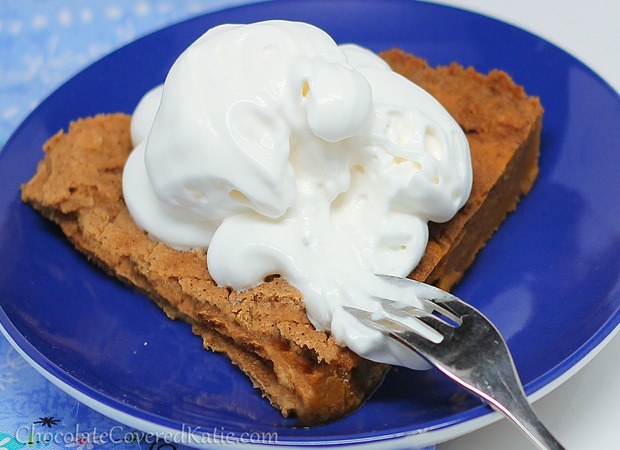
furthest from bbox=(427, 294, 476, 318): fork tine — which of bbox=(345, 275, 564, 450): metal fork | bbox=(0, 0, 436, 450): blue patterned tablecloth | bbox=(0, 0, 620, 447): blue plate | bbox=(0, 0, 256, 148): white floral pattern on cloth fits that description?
bbox=(0, 0, 256, 148): white floral pattern on cloth

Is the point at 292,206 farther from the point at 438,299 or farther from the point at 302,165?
the point at 438,299

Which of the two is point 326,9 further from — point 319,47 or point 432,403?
point 432,403

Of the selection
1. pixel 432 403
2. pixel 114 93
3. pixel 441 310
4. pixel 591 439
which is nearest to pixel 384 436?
pixel 432 403

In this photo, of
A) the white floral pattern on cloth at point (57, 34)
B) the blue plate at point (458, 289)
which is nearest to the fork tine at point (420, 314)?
the blue plate at point (458, 289)

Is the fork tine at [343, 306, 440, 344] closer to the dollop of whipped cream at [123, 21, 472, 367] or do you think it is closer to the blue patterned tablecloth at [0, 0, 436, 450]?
the dollop of whipped cream at [123, 21, 472, 367]

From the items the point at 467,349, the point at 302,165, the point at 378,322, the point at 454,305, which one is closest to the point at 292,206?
the point at 302,165

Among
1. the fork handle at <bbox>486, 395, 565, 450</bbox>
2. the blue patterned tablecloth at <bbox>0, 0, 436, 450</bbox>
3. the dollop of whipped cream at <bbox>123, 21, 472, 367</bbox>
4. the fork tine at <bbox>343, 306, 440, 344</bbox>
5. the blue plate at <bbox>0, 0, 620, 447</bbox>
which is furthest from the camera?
the blue patterned tablecloth at <bbox>0, 0, 436, 450</bbox>
